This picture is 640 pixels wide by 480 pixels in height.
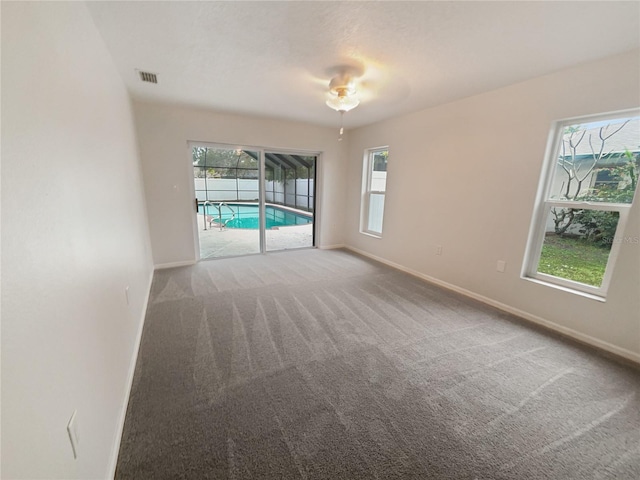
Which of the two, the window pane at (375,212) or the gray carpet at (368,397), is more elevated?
the window pane at (375,212)

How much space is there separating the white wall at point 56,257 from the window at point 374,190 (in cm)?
377

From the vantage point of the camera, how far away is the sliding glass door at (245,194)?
4.29 m

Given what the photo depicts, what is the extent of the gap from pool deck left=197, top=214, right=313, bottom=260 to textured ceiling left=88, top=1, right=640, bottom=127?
8.91 ft

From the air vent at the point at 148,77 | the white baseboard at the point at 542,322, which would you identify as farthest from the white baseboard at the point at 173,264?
the white baseboard at the point at 542,322

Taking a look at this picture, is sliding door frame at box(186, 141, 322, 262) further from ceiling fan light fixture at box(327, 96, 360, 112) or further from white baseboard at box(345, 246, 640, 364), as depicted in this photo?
white baseboard at box(345, 246, 640, 364)

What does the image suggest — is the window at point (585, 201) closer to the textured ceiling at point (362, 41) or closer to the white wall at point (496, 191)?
the white wall at point (496, 191)

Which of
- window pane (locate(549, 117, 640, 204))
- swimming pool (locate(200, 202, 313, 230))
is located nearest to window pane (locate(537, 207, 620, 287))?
window pane (locate(549, 117, 640, 204))

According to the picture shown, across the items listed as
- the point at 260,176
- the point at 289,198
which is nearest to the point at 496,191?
the point at 260,176

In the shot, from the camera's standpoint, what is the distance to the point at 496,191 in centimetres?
282

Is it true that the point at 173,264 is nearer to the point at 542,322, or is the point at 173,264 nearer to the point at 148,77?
the point at 148,77

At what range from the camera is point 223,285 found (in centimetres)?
333

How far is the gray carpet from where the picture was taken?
1.28 metres

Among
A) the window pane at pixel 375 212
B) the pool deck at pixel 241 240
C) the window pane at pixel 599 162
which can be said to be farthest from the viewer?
the pool deck at pixel 241 240

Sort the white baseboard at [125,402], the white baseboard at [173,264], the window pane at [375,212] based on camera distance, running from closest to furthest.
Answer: the white baseboard at [125,402] < the white baseboard at [173,264] < the window pane at [375,212]
